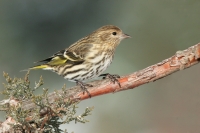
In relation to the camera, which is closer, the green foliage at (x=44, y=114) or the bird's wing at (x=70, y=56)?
the green foliage at (x=44, y=114)

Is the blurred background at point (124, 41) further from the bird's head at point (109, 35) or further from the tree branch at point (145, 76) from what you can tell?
the tree branch at point (145, 76)

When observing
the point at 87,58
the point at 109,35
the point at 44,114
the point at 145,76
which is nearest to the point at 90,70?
the point at 87,58

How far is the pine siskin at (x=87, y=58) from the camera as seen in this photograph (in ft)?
6.72

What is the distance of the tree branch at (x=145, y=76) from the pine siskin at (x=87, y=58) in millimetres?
417

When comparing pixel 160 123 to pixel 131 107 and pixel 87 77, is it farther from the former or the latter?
pixel 87 77

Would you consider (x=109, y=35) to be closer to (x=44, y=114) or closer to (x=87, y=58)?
(x=87, y=58)

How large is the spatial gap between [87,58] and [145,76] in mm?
641

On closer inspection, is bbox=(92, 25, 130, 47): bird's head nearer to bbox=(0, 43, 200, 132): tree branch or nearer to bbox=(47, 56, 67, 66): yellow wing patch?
bbox=(47, 56, 67, 66): yellow wing patch

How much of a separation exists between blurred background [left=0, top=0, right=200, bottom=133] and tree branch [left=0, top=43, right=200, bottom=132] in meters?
1.88

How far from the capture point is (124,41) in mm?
4691

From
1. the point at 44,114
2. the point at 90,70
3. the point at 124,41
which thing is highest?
the point at 124,41

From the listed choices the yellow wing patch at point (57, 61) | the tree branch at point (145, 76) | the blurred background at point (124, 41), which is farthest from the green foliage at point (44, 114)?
the blurred background at point (124, 41)

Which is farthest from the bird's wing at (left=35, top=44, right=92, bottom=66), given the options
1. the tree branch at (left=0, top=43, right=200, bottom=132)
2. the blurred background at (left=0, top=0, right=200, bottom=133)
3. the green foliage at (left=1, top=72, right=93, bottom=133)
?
the blurred background at (left=0, top=0, right=200, bottom=133)

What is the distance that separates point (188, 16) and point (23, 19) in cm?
206
